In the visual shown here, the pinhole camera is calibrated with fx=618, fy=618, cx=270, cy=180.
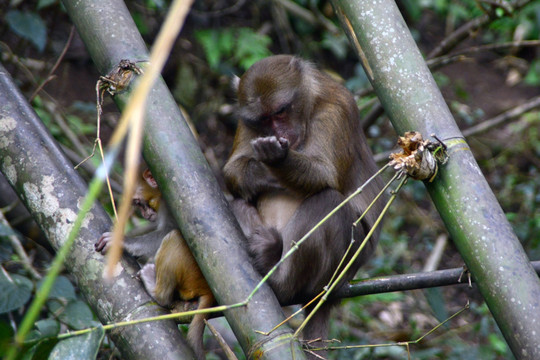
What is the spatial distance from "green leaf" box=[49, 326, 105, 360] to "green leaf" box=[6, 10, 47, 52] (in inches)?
153

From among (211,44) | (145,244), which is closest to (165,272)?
(145,244)

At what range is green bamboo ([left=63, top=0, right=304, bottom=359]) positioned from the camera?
2498 mm

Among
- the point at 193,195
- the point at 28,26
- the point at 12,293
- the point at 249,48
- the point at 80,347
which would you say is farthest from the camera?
the point at 249,48

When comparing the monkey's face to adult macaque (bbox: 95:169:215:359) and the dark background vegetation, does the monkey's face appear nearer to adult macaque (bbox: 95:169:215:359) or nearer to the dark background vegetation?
adult macaque (bbox: 95:169:215:359)

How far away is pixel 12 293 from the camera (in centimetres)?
373

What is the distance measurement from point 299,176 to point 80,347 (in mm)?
2167

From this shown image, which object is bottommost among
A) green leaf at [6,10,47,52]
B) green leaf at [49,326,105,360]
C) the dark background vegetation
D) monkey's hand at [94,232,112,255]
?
the dark background vegetation

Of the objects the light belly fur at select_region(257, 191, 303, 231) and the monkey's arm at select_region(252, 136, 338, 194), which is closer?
the monkey's arm at select_region(252, 136, 338, 194)

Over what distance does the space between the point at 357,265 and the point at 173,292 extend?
125cm

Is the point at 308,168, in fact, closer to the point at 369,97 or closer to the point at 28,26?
the point at 28,26

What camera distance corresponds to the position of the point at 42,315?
5.32 m

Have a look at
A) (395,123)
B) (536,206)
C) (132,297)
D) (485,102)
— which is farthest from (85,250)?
(485,102)

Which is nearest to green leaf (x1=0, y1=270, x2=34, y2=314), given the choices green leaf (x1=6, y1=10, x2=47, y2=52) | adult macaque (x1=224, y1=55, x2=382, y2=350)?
adult macaque (x1=224, y1=55, x2=382, y2=350)

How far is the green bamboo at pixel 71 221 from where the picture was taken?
2.67m
